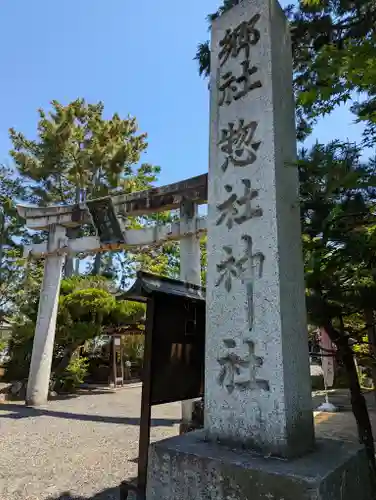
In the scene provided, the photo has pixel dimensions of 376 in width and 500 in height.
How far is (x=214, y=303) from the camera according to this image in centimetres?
276

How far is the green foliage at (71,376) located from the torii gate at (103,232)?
7.00 ft

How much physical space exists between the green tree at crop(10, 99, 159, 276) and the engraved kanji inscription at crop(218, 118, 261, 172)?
16.6 m

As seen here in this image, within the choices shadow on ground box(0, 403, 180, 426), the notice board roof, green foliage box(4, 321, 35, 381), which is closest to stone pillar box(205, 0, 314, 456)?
the notice board roof

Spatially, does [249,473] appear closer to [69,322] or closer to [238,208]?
[238,208]

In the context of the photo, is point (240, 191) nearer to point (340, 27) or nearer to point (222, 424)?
point (222, 424)

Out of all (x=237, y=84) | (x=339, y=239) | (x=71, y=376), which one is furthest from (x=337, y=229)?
(x=71, y=376)

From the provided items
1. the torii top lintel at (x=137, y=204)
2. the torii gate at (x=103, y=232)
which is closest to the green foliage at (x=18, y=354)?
the torii gate at (x=103, y=232)

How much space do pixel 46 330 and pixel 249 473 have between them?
9394mm

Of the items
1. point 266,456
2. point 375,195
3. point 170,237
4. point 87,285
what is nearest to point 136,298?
point 266,456

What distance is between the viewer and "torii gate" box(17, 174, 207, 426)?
8578 millimetres

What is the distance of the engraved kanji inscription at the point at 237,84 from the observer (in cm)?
303

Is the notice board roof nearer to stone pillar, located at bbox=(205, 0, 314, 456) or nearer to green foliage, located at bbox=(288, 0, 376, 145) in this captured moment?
stone pillar, located at bbox=(205, 0, 314, 456)

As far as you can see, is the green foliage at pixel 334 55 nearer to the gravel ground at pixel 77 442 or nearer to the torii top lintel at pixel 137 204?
the torii top lintel at pixel 137 204

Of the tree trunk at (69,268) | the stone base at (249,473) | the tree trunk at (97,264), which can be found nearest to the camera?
the stone base at (249,473)
